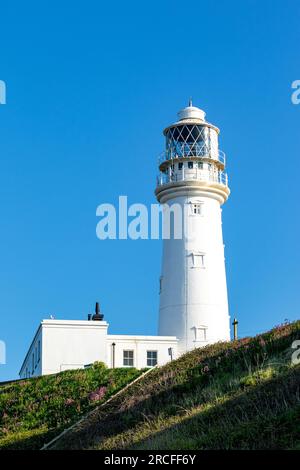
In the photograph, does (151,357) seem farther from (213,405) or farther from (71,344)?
(213,405)

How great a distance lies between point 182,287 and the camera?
4303 cm

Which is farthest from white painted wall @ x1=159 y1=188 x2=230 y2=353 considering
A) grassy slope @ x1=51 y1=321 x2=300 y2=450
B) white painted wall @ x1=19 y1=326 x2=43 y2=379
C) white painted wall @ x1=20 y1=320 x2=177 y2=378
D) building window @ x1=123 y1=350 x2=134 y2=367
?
grassy slope @ x1=51 y1=321 x2=300 y2=450

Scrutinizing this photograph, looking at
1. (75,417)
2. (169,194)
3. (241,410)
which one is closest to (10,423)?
(75,417)

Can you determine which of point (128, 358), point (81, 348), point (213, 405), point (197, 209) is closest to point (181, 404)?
point (213, 405)

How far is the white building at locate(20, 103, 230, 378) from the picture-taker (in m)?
39.4

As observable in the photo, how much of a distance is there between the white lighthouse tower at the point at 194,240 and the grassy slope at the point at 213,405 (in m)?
13.3

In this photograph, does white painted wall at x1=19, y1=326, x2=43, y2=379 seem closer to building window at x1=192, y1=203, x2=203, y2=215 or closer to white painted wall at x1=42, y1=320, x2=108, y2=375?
white painted wall at x1=42, y1=320, x2=108, y2=375

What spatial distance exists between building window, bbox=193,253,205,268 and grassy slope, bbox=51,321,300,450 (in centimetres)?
1429

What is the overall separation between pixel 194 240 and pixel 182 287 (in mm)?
2384

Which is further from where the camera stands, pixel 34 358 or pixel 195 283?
pixel 195 283

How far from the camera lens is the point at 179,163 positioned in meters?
45.1
